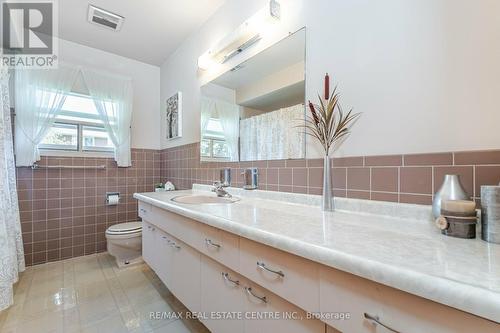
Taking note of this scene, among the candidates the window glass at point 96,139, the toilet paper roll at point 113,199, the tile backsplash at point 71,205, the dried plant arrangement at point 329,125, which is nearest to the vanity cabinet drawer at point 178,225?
the dried plant arrangement at point 329,125

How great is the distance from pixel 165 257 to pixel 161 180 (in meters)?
1.64

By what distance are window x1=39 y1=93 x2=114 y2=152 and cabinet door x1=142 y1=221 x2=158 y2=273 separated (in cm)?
131

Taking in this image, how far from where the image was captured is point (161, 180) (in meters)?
2.97

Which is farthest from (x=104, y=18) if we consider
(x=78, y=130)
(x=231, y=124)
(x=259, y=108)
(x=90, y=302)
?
(x=90, y=302)

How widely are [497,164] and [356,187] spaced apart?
1.50ft

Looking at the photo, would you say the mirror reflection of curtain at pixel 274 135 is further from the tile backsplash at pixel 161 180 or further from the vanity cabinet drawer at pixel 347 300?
the vanity cabinet drawer at pixel 347 300

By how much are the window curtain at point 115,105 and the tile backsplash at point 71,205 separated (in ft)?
Result: 0.55

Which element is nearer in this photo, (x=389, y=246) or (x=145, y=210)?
(x=389, y=246)

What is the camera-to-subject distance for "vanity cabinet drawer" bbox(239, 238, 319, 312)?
2.08 ft

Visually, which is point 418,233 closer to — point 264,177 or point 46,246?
point 264,177

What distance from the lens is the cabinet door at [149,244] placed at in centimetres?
170

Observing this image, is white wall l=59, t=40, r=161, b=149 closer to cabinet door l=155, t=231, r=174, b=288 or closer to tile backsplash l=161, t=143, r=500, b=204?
cabinet door l=155, t=231, r=174, b=288

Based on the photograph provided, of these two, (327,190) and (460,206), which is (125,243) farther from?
(460,206)

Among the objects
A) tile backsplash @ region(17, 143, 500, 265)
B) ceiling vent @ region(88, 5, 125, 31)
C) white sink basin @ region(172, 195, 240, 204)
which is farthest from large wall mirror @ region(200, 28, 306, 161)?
ceiling vent @ region(88, 5, 125, 31)
